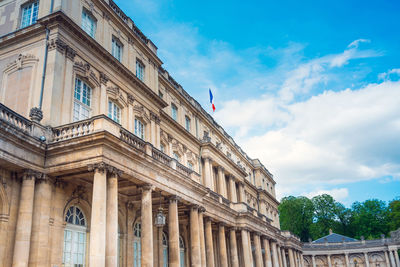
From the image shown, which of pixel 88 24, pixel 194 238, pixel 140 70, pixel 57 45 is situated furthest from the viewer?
pixel 140 70

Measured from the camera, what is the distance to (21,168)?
608 inches

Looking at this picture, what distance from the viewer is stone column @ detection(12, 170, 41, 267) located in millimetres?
14492

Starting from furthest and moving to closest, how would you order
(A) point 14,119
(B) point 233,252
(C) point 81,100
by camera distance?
(B) point 233,252 → (C) point 81,100 → (A) point 14,119

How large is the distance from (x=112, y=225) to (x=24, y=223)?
11.2ft

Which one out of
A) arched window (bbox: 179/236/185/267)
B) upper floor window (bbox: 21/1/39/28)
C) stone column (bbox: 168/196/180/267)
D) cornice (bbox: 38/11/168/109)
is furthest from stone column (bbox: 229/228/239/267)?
upper floor window (bbox: 21/1/39/28)

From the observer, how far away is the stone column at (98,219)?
14070 mm

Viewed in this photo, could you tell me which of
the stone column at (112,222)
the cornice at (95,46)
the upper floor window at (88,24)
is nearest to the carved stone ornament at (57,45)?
the cornice at (95,46)

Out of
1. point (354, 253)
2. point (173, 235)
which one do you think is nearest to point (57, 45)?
point (173, 235)

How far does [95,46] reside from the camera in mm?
21000

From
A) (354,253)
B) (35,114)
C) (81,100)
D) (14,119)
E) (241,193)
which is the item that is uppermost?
(81,100)

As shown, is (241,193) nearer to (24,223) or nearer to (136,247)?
(136,247)

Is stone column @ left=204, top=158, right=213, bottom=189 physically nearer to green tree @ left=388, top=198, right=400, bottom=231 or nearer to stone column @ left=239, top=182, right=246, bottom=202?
stone column @ left=239, top=182, right=246, bottom=202

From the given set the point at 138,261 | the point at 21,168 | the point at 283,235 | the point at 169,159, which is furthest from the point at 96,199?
the point at 283,235

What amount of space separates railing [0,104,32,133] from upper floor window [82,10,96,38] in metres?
7.69
